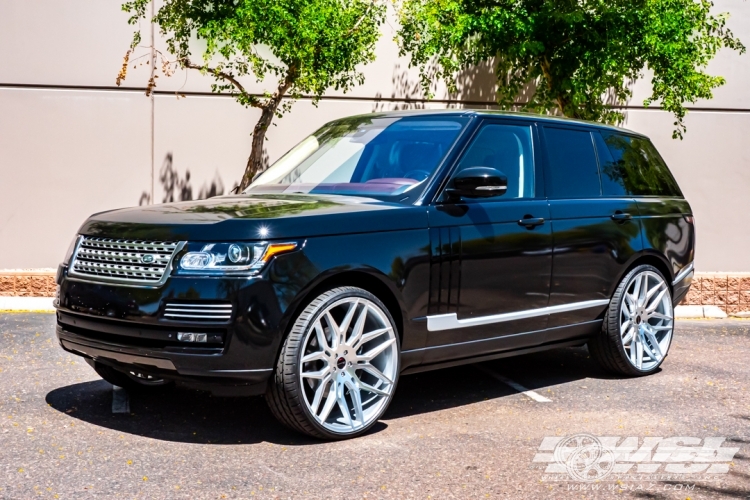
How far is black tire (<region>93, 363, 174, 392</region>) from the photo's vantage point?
6.23 m

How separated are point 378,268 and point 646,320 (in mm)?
3021

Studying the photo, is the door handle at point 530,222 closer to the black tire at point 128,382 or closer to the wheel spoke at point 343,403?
the wheel spoke at point 343,403

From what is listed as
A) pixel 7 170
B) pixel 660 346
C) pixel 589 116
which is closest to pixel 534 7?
pixel 589 116

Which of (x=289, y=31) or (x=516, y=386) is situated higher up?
(x=289, y=31)

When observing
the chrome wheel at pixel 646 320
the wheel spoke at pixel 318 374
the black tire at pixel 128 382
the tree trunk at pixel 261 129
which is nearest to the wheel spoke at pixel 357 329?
the wheel spoke at pixel 318 374

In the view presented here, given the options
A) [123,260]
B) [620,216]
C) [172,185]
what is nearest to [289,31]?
[172,185]

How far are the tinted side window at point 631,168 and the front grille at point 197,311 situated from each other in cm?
351

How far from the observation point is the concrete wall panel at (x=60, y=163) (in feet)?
41.4

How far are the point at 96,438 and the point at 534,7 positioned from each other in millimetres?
8352

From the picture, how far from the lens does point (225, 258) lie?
5082mm

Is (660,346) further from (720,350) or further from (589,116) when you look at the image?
(589,116)

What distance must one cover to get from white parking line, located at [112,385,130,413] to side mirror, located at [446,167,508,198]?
8.00ft

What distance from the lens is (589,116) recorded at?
41.7 feet

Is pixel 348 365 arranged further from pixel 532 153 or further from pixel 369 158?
pixel 532 153
